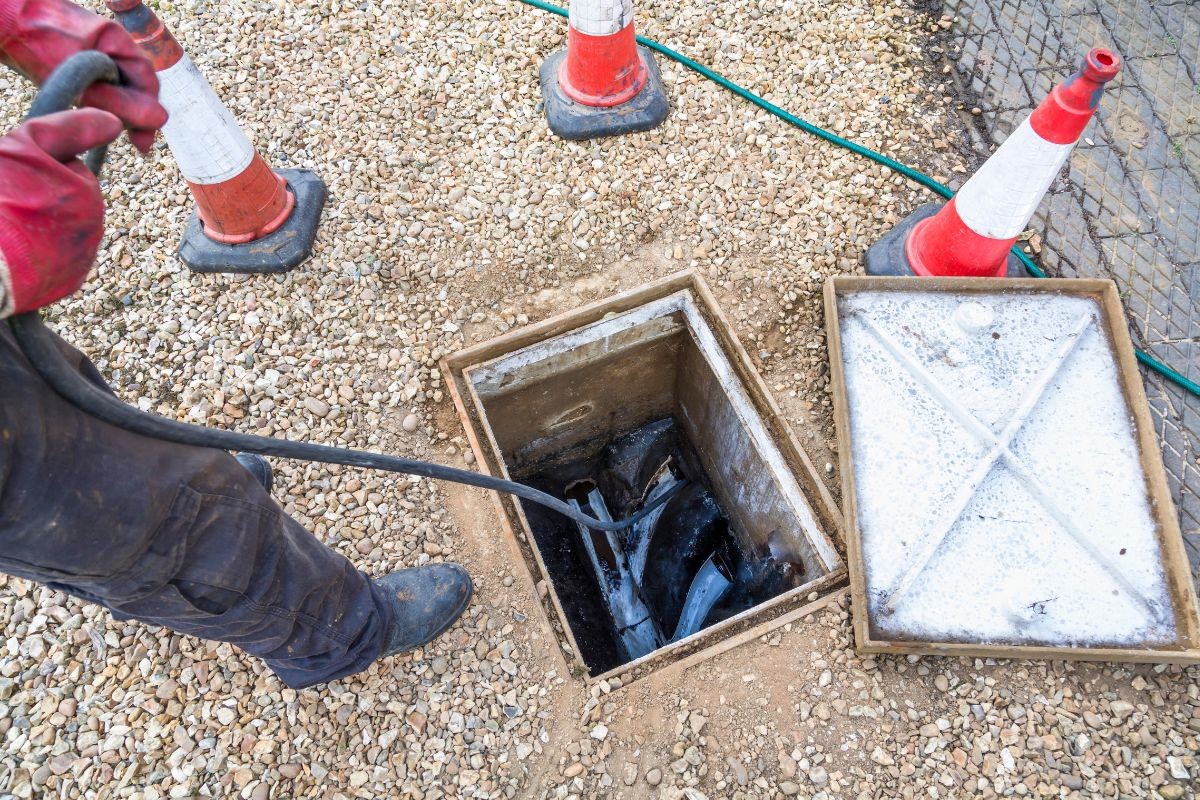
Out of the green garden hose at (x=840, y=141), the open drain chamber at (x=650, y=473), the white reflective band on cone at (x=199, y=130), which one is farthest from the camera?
the green garden hose at (x=840, y=141)

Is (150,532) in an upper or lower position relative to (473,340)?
upper

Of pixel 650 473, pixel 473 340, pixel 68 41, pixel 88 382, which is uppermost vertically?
pixel 68 41

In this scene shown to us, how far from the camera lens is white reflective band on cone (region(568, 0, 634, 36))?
3006 millimetres

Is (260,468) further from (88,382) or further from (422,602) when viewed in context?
(88,382)

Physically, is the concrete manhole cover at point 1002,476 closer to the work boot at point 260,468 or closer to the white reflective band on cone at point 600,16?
the white reflective band on cone at point 600,16

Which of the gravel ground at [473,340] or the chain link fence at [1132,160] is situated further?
the chain link fence at [1132,160]

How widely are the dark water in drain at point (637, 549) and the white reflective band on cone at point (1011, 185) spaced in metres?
1.69

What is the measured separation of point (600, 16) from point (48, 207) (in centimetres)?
231

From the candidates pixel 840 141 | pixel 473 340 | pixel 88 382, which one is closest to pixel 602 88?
pixel 840 141

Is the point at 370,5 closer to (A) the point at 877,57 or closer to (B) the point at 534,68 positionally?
(B) the point at 534,68

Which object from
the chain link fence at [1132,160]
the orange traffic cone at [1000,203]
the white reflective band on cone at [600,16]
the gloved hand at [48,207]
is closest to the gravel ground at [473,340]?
the orange traffic cone at [1000,203]

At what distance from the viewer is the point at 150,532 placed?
1.52m

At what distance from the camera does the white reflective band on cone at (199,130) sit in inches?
100

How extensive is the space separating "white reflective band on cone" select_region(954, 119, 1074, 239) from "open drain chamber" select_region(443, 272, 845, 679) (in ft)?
3.10
